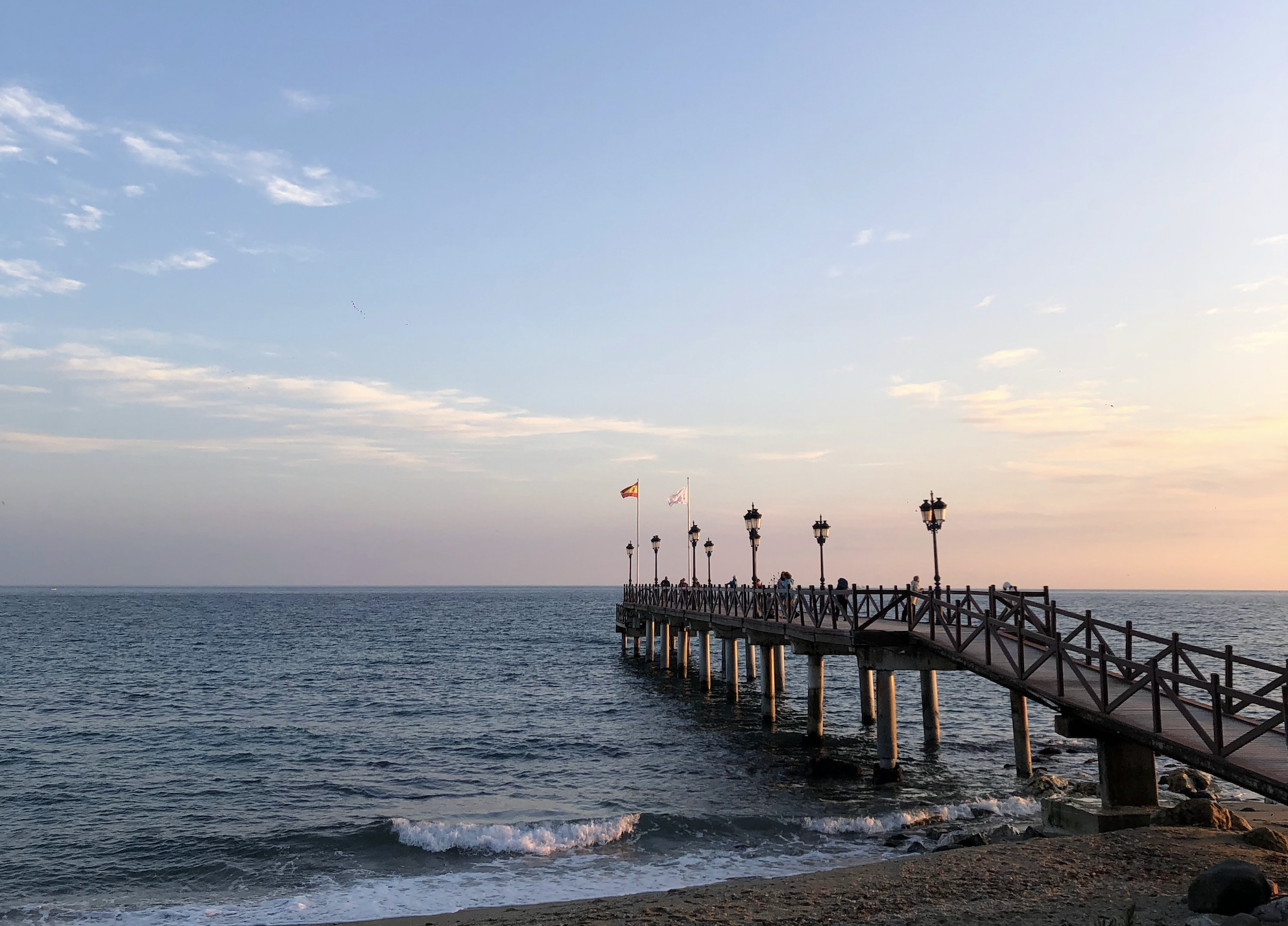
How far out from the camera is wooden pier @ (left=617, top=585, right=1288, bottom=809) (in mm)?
11969

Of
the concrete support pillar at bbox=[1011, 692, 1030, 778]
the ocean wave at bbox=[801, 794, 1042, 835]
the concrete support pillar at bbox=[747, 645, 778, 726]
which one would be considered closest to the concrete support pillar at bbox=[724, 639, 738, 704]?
the concrete support pillar at bbox=[747, 645, 778, 726]

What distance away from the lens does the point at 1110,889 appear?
39.1ft

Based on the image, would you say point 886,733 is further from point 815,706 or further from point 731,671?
point 731,671

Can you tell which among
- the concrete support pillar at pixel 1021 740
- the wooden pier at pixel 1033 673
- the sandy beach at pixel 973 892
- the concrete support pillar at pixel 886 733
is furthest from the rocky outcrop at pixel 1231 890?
the concrete support pillar at pixel 1021 740

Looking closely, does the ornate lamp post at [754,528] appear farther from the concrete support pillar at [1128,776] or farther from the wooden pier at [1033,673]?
the concrete support pillar at [1128,776]

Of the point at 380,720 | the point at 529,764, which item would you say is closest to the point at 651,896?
the point at 529,764

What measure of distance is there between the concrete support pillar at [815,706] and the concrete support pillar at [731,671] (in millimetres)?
9696

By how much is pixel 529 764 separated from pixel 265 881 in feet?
36.7

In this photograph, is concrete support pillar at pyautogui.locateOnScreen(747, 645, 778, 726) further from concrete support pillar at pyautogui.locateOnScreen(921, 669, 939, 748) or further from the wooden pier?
concrete support pillar at pyautogui.locateOnScreen(921, 669, 939, 748)

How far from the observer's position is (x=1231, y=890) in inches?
407

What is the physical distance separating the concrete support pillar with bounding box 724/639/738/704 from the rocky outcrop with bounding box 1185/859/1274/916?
28401 millimetres

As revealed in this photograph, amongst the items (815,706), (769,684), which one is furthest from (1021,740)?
(769,684)

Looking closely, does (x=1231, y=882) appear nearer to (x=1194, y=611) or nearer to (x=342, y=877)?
(x=342, y=877)

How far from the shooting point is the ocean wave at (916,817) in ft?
63.0
